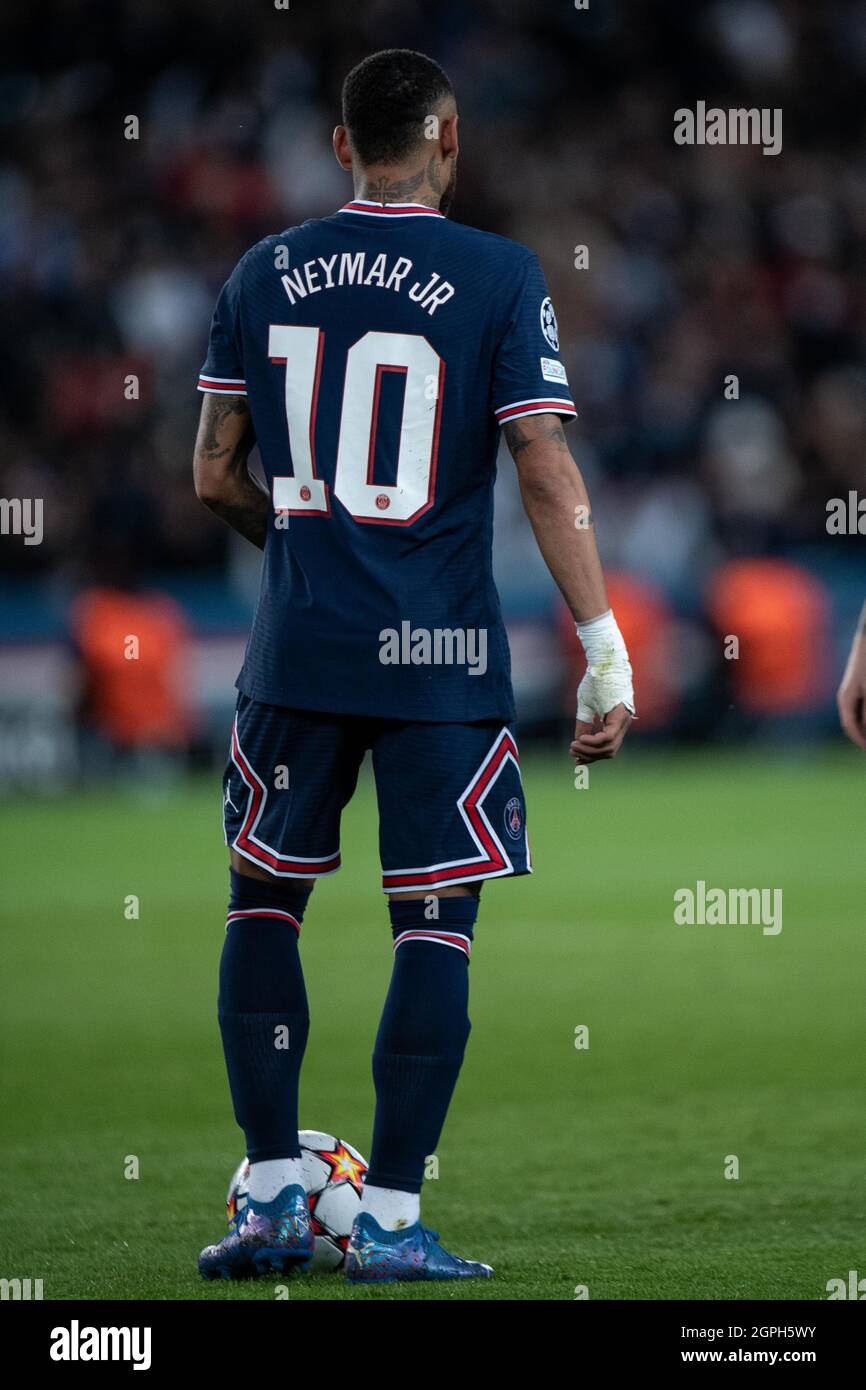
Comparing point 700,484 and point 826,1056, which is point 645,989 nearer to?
point 826,1056

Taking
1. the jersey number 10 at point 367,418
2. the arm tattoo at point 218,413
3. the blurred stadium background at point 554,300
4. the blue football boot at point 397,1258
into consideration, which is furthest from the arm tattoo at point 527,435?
the blurred stadium background at point 554,300

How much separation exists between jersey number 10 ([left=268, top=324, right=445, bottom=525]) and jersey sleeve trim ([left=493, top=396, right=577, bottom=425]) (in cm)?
12

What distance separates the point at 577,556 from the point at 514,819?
466 mm

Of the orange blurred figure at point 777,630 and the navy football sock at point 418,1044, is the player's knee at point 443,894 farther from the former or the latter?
the orange blurred figure at point 777,630

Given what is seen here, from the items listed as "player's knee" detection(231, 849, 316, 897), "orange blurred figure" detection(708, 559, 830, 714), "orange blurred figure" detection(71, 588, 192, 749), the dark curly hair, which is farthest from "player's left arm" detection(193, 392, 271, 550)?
"orange blurred figure" detection(708, 559, 830, 714)

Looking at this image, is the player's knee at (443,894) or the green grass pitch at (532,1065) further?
the green grass pitch at (532,1065)

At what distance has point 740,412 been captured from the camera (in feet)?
50.5

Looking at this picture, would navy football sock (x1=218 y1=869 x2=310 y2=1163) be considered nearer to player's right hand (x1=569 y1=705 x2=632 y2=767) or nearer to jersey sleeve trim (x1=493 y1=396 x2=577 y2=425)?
player's right hand (x1=569 y1=705 x2=632 y2=767)

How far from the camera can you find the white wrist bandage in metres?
3.54

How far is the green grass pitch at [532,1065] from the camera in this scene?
12.1 feet

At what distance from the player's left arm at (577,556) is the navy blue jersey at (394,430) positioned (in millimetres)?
64

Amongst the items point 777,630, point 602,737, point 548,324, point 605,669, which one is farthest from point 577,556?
point 777,630

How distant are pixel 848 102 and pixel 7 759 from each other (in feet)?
34.8

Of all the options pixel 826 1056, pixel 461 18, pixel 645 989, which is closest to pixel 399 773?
pixel 826 1056
